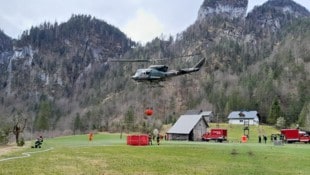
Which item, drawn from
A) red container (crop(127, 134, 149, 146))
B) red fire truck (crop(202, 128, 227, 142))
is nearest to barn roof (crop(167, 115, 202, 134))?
red fire truck (crop(202, 128, 227, 142))

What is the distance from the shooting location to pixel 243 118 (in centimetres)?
11294

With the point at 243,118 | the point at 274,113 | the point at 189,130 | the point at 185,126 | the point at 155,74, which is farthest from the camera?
the point at 243,118

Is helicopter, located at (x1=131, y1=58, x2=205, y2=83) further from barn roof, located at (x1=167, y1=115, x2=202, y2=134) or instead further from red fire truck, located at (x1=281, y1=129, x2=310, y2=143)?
barn roof, located at (x1=167, y1=115, x2=202, y2=134)

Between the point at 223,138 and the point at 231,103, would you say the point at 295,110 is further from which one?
the point at 223,138

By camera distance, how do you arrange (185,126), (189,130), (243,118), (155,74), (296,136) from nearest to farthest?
(155,74) → (296,136) → (189,130) → (185,126) → (243,118)

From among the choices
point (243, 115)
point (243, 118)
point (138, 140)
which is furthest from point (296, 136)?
point (243, 118)

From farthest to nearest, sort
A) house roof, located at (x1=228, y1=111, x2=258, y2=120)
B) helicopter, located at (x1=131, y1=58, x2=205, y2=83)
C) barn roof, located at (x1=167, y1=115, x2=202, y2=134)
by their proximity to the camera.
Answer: house roof, located at (x1=228, y1=111, x2=258, y2=120), barn roof, located at (x1=167, y1=115, x2=202, y2=134), helicopter, located at (x1=131, y1=58, x2=205, y2=83)

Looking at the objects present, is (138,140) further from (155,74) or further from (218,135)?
(218,135)

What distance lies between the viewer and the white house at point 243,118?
11294 cm

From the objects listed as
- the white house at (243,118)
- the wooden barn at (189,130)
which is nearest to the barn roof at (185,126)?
the wooden barn at (189,130)

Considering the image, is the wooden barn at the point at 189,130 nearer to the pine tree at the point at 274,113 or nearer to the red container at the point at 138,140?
the red container at the point at 138,140

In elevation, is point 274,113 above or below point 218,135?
above

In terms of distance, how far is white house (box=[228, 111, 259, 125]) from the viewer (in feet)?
371

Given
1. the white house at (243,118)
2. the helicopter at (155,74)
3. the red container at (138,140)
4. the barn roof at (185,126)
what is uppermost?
the helicopter at (155,74)
